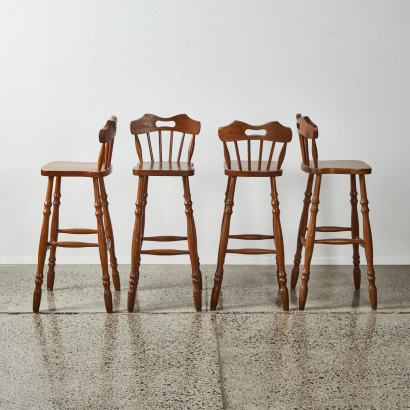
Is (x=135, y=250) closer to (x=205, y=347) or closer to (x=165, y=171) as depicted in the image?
(x=165, y=171)

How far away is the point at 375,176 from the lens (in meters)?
4.21

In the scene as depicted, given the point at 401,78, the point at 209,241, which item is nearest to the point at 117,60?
the point at 209,241

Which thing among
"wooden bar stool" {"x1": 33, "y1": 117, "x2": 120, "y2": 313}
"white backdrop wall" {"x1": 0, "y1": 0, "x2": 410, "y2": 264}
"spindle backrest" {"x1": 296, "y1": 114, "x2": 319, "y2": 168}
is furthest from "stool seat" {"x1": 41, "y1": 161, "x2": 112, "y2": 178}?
"spindle backrest" {"x1": 296, "y1": 114, "x2": 319, "y2": 168}

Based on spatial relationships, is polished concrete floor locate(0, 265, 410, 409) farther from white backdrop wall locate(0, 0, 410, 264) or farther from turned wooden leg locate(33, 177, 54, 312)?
white backdrop wall locate(0, 0, 410, 264)

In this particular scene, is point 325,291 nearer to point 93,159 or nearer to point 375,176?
point 375,176

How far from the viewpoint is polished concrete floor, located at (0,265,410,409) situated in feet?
7.72

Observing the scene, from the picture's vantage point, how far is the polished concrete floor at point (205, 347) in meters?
2.35

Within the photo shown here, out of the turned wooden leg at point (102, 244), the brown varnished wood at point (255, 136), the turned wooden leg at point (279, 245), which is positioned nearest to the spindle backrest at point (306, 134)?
the brown varnished wood at point (255, 136)

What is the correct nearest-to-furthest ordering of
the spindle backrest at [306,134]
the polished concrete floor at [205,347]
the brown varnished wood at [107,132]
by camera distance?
the polished concrete floor at [205,347]
the brown varnished wood at [107,132]
the spindle backrest at [306,134]

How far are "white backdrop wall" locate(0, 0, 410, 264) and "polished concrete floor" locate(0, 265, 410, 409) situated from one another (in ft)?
1.69

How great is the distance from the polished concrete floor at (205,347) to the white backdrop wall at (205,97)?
0.51 metres

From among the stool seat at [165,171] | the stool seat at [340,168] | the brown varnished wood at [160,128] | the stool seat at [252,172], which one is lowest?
the stool seat at [340,168]

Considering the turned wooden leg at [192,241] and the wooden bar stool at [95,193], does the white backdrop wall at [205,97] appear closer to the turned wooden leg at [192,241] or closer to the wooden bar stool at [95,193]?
the wooden bar stool at [95,193]

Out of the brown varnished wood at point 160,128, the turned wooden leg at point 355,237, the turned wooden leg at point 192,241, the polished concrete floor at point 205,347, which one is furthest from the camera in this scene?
the turned wooden leg at point 355,237
